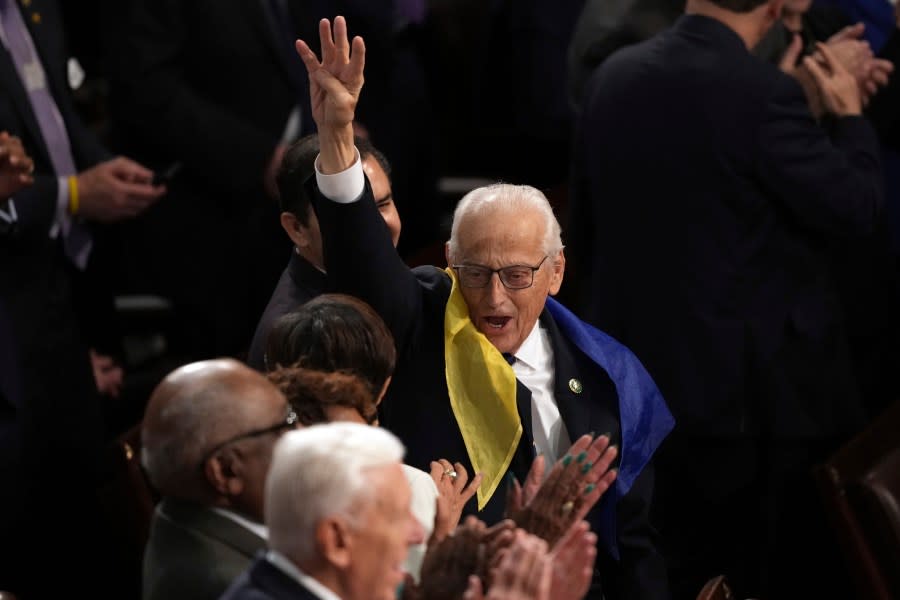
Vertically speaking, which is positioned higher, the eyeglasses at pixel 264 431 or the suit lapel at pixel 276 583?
the eyeglasses at pixel 264 431

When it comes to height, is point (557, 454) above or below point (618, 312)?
above

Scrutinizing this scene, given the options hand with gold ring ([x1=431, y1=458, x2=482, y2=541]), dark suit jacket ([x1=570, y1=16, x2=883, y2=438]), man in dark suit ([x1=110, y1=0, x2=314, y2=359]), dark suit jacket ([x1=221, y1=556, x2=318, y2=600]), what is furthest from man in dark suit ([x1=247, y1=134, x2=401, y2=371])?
man in dark suit ([x1=110, y1=0, x2=314, y2=359])

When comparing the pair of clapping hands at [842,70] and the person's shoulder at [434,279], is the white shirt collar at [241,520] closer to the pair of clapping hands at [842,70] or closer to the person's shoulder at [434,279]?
the person's shoulder at [434,279]

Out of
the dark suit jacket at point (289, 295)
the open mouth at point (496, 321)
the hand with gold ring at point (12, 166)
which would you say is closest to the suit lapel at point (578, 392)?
the open mouth at point (496, 321)

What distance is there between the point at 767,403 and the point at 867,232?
490 millimetres

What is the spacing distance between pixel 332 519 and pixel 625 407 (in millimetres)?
1085

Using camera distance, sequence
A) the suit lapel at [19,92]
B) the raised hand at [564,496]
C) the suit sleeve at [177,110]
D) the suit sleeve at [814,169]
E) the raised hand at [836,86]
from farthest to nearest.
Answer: the suit sleeve at [177,110]
the suit lapel at [19,92]
the raised hand at [836,86]
the suit sleeve at [814,169]
the raised hand at [564,496]

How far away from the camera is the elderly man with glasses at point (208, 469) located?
2049mm

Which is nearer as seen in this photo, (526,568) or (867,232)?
(526,568)

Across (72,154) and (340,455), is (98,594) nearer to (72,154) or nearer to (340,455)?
(72,154)

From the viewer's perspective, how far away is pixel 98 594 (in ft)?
13.0

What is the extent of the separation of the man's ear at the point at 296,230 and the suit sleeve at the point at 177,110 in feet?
5.81

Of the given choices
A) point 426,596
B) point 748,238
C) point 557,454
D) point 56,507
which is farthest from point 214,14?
point 426,596

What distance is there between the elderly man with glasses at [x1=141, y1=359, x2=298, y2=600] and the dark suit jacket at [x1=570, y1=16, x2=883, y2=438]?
1694 mm
